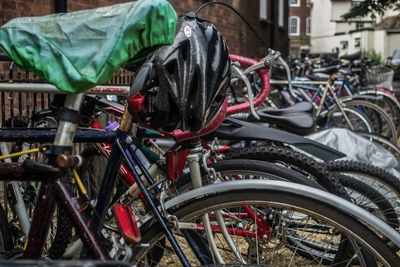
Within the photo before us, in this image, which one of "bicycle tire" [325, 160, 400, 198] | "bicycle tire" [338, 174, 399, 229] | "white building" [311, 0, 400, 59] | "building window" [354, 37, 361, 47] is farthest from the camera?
"building window" [354, 37, 361, 47]

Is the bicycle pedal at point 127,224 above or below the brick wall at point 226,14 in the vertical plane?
below

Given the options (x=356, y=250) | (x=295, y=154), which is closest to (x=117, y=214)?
(x=356, y=250)

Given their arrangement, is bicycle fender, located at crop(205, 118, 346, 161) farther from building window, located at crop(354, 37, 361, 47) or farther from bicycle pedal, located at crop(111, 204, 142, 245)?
building window, located at crop(354, 37, 361, 47)

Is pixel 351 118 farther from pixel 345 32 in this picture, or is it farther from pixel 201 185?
pixel 345 32

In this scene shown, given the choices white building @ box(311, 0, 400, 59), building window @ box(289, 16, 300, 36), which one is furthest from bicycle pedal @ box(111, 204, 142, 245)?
building window @ box(289, 16, 300, 36)

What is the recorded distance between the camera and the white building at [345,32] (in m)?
39.2

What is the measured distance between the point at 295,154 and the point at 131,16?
1239 mm

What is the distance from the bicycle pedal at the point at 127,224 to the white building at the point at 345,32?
3522cm

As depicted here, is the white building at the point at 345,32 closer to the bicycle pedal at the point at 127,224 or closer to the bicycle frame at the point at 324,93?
the bicycle frame at the point at 324,93

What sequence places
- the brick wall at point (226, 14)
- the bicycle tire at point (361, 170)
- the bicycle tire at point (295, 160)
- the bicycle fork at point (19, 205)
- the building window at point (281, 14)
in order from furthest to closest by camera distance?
the building window at point (281, 14), the brick wall at point (226, 14), the bicycle tire at point (361, 170), the bicycle fork at point (19, 205), the bicycle tire at point (295, 160)

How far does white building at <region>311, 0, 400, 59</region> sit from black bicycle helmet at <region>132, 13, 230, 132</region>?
35132 mm

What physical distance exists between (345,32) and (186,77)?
4838cm

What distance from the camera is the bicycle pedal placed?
1.97 m

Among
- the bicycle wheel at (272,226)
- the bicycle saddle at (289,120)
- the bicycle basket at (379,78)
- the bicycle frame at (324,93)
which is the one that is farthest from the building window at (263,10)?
the bicycle wheel at (272,226)
